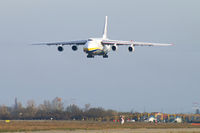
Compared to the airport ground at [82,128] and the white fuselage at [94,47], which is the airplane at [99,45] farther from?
the airport ground at [82,128]

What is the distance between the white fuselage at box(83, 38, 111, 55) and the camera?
226 ft

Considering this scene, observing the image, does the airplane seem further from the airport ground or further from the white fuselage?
the airport ground

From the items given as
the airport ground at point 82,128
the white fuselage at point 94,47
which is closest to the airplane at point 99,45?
the white fuselage at point 94,47

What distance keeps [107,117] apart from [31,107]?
13.0 m

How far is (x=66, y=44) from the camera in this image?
75.6 m

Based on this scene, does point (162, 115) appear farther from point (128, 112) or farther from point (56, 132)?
point (56, 132)

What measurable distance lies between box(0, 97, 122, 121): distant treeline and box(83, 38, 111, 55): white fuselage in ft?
38.0

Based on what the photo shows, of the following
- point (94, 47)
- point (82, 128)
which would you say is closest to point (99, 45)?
point (94, 47)

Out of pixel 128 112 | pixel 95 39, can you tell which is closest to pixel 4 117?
pixel 95 39

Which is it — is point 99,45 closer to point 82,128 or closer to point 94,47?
point 94,47

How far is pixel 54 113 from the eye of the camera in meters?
76.3

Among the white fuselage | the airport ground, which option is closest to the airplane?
the white fuselage

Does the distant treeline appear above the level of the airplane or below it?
below

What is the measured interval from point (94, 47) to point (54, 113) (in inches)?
568
